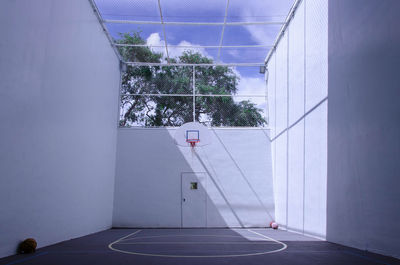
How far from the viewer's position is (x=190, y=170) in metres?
11.1

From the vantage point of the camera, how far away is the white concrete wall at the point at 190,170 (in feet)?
35.8

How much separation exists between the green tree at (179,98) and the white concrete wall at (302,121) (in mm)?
1302

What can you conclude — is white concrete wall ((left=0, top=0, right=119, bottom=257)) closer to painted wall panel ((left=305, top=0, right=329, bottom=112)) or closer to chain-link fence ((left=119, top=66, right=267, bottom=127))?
chain-link fence ((left=119, top=66, right=267, bottom=127))

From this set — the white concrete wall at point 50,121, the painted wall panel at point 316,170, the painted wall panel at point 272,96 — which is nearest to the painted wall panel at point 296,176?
the painted wall panel at point 316,170

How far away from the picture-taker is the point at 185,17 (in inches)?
377

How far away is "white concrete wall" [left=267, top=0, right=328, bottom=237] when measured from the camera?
714cm

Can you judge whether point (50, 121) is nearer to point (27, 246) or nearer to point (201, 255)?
point (27, 246)

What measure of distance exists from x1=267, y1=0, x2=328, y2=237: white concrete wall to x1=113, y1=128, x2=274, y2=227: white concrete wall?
1.86 ft

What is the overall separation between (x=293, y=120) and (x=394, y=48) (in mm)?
4463

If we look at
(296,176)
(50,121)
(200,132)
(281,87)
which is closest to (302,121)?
(296,176)

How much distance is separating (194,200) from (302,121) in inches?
169

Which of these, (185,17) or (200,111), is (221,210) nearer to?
(200,111)

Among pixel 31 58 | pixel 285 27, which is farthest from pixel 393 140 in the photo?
pixel 285 27

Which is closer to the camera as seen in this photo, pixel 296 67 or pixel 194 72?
Answer: pixel 296 67
